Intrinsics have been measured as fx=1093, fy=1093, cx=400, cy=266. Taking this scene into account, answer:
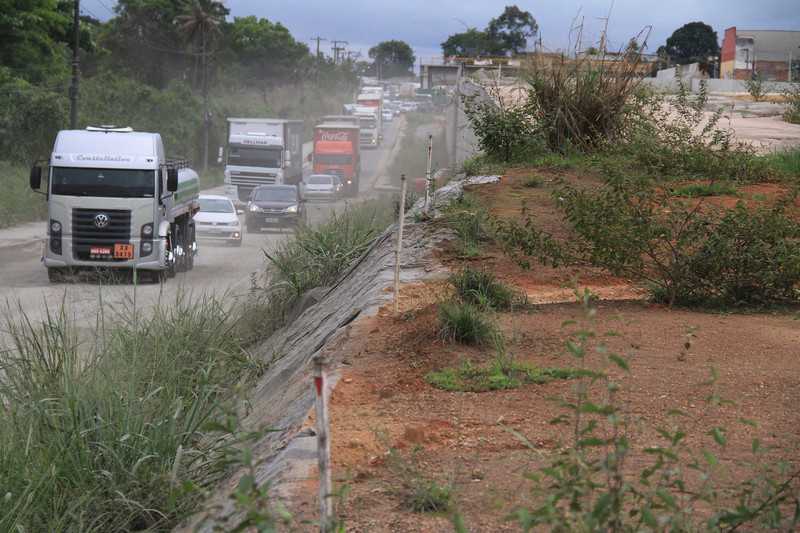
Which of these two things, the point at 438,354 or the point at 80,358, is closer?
the point at 438,354

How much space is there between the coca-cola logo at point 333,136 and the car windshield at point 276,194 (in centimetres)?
2088

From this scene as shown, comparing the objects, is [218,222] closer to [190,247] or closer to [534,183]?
[190,247]

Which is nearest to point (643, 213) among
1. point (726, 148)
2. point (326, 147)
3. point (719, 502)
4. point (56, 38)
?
point (719, 502)

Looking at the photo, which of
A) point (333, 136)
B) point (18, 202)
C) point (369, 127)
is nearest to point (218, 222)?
point (18, 202)

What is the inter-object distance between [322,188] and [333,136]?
8902 millimetres

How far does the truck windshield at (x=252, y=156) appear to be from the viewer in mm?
45812

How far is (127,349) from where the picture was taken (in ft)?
28.2

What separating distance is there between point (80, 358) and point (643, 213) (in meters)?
4.70

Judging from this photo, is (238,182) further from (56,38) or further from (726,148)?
(726,148)

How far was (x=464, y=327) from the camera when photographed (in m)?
7.66

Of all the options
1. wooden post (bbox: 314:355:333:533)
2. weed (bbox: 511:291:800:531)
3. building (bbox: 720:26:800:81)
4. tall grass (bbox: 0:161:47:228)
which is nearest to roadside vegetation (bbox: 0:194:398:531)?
wooden post (bbox: 314:355:333:533)

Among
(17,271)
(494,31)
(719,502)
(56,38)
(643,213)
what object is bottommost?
(17,271)

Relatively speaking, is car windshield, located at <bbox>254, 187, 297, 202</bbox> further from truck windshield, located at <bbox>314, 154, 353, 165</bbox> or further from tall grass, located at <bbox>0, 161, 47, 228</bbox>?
truck windshield, located at <bbox>314, 154, 353, 165</bbox>

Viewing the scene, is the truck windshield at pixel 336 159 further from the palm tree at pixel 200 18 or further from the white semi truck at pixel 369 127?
the white semi truck at pixel 369 127
